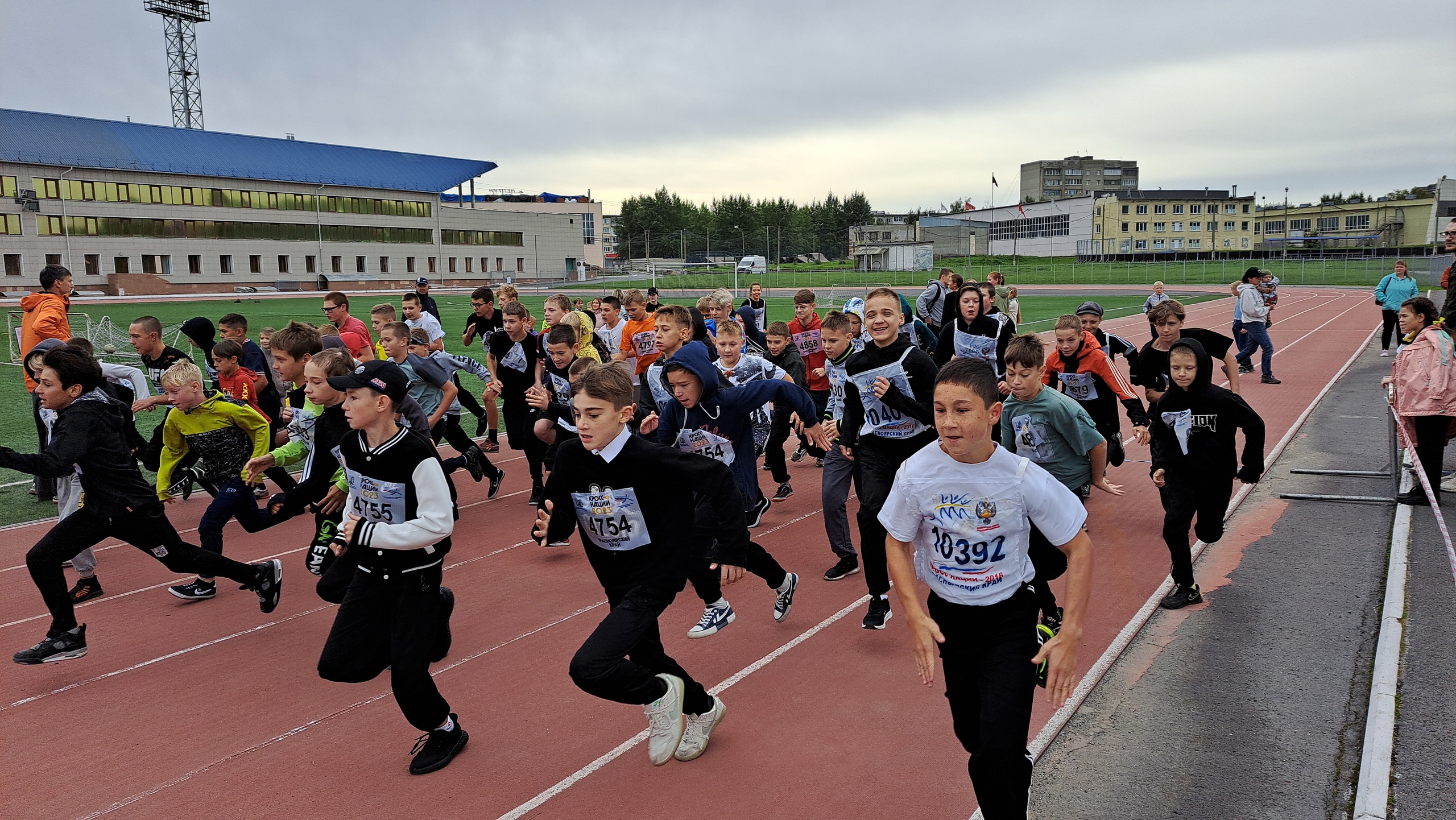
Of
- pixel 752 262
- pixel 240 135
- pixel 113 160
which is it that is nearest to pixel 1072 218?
pixel 752 262

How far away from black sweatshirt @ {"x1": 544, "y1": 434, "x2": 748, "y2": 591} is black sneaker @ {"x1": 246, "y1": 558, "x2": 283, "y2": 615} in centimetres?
307

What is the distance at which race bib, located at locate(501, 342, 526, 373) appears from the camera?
9.56m

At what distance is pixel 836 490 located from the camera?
678 centimetres

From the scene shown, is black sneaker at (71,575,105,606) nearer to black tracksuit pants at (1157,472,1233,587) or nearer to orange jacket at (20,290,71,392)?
orange jacket at (20,290,71,392)

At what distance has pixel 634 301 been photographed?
11.9 metres

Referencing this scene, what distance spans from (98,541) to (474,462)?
3.90 m

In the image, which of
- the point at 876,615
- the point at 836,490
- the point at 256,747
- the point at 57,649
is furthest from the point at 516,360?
the point at 256,747

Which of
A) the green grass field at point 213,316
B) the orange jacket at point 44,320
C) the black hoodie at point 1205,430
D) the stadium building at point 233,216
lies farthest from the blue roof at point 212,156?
the black hoodie at point 1205,430

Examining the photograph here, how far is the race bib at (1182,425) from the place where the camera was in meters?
6.12

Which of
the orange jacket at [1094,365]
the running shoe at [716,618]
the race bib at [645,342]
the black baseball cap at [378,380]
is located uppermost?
the black baseball cap at [378,380]

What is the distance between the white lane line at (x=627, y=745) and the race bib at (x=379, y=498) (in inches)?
58.3

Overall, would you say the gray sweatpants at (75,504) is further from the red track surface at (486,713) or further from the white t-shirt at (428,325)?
the white t-shirt at (428,325)

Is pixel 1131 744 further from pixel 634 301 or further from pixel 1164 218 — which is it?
pixel 1164 218

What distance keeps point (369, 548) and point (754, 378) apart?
10.4 feet
